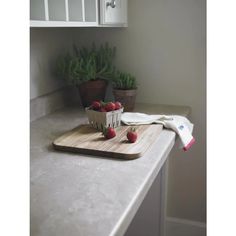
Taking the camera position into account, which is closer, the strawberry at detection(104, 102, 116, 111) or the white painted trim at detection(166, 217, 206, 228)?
the strawberry at detection(104, 102, 116, 111)

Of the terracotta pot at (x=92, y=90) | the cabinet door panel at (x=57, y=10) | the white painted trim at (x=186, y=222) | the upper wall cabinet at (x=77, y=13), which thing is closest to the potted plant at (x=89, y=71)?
the terracotta pot at (x=92, y=90)

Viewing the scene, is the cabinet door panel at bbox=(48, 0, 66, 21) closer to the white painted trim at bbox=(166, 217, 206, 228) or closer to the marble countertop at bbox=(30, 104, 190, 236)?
the marble countertop at bbox=(30, 104, 190, 236)

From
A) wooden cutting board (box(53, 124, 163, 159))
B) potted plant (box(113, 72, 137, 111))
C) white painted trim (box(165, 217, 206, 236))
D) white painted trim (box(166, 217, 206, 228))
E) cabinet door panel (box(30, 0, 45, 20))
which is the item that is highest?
cabinet door panel (box(30, 0, 45, 20))

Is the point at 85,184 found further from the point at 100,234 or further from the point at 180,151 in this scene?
the point at 180,151

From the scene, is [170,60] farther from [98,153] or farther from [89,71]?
[98,153]

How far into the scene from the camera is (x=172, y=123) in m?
1.48

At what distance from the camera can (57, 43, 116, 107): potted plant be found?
1.77 m

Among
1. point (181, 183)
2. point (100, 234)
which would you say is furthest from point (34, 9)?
point (181, 183)

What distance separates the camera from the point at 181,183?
208cm

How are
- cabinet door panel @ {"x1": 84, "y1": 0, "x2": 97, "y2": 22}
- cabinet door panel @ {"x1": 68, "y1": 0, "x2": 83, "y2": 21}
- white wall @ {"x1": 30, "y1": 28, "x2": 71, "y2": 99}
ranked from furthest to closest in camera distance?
white wall @ {"x1": 30, "y1": 28, "x2": 71, "y2": 99} < cabinet door panel @ {"x1": 84, "y1": 0, "x2": 97, "y2": 22} < cabinet door panel @ {"x1": 68, "y1": 0, "x2": 83, "y2": 21}

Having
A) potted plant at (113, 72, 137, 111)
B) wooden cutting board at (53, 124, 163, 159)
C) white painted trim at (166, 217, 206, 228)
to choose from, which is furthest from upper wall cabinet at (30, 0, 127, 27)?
white painted trim at (166, 217, 206, 228)

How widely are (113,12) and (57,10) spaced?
0.47 meters
